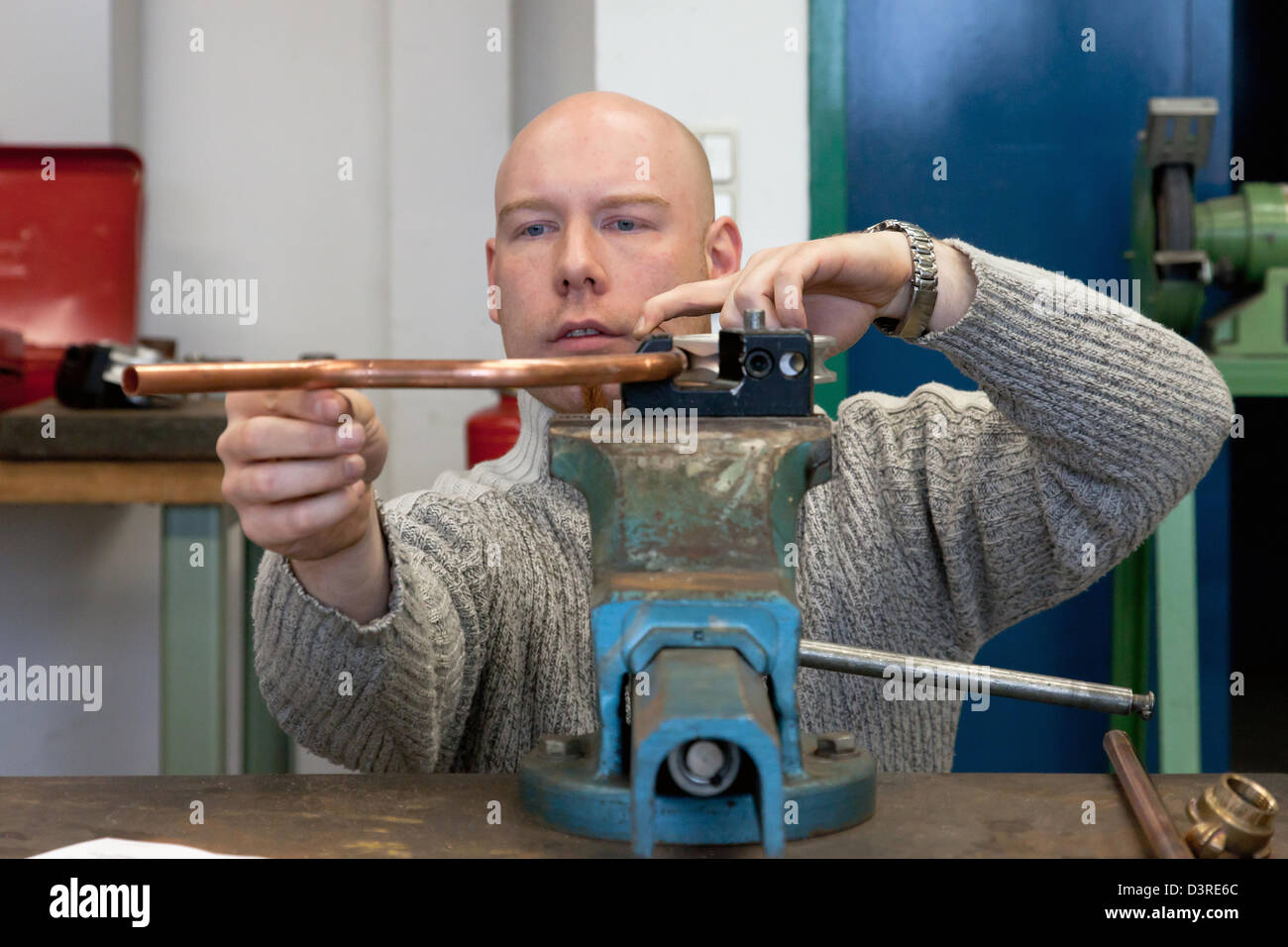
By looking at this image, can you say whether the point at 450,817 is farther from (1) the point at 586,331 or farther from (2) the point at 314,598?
(1) the point at 586,331

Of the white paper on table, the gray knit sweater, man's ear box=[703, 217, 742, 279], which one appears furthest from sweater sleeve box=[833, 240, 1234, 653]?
the white paper on table

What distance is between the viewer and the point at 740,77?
6.90 feet

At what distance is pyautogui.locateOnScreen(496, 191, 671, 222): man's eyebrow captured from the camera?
126 centimetres

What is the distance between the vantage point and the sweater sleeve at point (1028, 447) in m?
0.99

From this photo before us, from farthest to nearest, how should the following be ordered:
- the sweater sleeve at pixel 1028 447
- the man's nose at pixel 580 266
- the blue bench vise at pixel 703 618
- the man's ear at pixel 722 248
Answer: the man's ear at pixel 722 248 → the man's nose at pixel 580 266 → the sweater sleeve at pixel 1028 447 → the blue bench vise at pixel 703 618

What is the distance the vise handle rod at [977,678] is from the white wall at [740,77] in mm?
1437

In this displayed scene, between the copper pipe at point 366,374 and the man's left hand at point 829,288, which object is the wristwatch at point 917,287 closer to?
the man's left hand at point 829,288

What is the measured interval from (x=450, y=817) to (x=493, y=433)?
159cm

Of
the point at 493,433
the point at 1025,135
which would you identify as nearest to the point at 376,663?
the point at 493,433

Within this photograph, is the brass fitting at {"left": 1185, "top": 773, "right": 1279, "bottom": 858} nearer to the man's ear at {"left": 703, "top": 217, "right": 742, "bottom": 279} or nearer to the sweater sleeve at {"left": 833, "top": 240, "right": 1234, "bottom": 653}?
the sweater sleeve at {"left": 833, "top": 240, "right": 1234, "bottom": 653}

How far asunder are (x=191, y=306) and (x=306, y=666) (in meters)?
1.93

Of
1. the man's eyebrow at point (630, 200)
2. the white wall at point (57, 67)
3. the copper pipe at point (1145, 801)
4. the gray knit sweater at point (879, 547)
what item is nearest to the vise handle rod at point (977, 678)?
the copper pipe at point (1145, 801)
